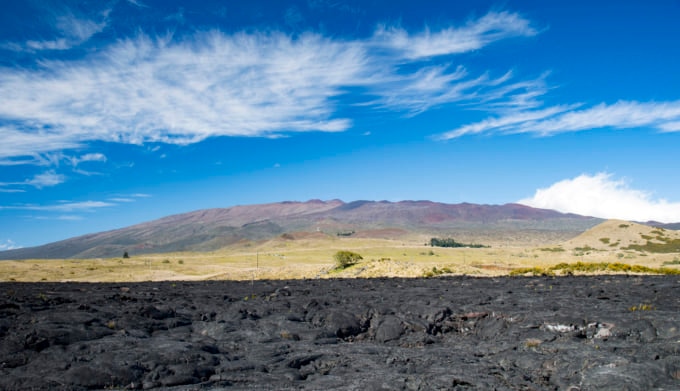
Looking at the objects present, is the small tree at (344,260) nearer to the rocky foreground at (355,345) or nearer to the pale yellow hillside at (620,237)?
the rocky foreground at (355,345)

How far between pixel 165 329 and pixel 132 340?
3.04 m

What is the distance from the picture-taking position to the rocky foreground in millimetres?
10188

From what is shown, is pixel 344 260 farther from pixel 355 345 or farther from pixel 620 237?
pixel 620 237

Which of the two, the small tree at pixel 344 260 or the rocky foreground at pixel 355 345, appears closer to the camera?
the rocky foreground at pixel 355 345

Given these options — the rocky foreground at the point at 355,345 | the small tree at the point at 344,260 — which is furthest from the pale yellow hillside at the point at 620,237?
the rocky foreground at the point at 355,345

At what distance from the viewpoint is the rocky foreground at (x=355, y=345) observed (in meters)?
10.2

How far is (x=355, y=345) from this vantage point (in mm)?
14672

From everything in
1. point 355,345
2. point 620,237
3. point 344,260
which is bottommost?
point 355,345

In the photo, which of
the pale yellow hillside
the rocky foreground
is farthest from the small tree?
the pale yellow hillside

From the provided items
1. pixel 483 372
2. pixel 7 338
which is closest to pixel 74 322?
pixel 7 338

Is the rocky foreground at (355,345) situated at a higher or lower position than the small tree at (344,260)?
lower

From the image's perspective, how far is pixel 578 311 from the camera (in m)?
17.9

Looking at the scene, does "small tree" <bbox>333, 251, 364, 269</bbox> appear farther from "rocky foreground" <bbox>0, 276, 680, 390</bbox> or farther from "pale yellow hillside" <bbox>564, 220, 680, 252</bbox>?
"pale yellow hillside" <bbox>564, 220, 680, 252</bbox>

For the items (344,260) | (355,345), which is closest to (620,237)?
(344,260)
